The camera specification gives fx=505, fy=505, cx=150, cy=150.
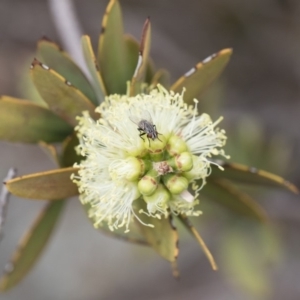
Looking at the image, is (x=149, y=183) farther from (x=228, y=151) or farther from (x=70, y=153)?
(x=228, y=151)

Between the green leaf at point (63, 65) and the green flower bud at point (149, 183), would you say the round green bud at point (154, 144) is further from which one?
the green leaf at point (63, 65)

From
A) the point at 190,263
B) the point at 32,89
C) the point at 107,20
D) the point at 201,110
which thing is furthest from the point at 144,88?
the point at 190,263

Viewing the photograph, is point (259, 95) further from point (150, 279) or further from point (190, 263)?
point (150, 279)

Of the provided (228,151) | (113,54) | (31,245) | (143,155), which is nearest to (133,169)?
(143,155)

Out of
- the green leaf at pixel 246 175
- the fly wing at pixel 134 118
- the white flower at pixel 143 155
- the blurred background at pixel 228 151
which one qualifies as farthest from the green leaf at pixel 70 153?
the blurred background at pixel 228 151

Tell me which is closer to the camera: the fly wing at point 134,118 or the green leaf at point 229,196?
the fly wing at point 134,118

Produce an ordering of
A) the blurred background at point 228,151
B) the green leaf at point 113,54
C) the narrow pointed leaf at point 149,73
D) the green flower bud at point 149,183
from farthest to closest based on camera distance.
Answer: the blurred background at point 228,151, the narrow pointed leaf at point 149,73, the green leaf at point 113,54, the green flower bud at point 149,183

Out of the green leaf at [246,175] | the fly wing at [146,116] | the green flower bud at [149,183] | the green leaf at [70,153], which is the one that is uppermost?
the fly wing at [146,116]
